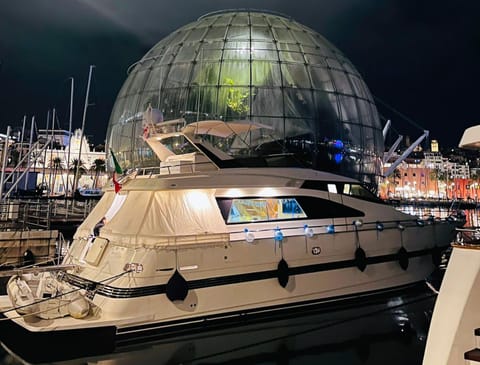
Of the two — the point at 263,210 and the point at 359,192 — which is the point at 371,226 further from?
the point at 263,210

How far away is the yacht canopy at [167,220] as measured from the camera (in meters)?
8.30

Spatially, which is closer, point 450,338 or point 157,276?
point 450,338

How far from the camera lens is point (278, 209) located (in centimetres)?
993

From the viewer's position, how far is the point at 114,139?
18250mm

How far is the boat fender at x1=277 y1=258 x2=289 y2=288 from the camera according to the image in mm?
9031

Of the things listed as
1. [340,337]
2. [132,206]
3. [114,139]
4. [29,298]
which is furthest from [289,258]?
[114,139]

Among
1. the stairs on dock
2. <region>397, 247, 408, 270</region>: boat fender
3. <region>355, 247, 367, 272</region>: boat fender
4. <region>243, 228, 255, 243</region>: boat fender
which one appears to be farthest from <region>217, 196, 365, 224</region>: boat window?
the stairs on dock

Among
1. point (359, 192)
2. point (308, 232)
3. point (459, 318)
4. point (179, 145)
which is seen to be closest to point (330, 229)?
point (308, 232)

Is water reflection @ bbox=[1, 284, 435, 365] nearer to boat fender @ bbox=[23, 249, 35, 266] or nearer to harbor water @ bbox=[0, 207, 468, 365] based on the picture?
harbor water @ bbox=[0, 207, 468, 365]

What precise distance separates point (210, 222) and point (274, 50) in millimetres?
10411

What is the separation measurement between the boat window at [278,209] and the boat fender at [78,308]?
3815 mm

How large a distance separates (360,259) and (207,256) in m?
4.85

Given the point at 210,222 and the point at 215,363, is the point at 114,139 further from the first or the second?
the point at 215,363

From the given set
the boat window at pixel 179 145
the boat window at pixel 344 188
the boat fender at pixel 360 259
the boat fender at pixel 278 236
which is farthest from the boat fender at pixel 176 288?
the boat window at pixel 179 145
